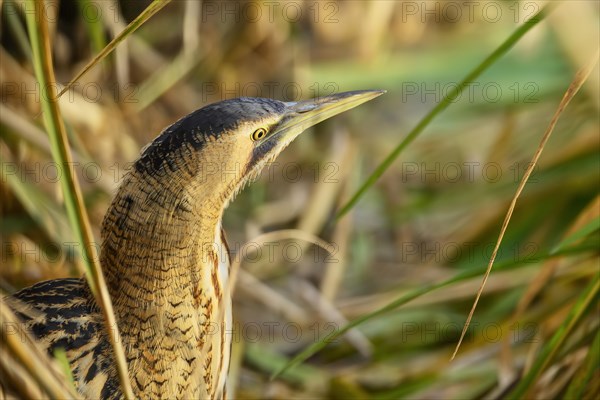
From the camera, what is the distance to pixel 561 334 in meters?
1.21

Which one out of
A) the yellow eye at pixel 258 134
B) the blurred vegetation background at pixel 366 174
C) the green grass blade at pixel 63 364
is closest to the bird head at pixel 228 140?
the yellow eye at pixel 258 134

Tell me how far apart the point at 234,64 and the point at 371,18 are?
1.75 feet

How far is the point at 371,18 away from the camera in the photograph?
7.83 ft

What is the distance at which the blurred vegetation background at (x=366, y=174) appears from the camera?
69.2 inches

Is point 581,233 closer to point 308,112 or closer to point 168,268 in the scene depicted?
point 308,112

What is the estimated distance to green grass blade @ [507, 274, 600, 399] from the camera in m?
1.20

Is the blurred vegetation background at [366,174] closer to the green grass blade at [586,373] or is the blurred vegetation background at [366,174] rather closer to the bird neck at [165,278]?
the green grass blade at [586,373]

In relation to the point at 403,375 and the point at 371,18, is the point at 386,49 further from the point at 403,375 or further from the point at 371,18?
the point at 403,375

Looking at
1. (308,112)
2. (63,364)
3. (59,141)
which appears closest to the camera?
(59,141)

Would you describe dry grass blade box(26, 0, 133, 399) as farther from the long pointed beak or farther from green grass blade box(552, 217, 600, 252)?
green grass blade box(552, 217, 600, 252)

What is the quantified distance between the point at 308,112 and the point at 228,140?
0.53ft

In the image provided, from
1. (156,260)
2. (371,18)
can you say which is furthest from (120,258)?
(371,18)

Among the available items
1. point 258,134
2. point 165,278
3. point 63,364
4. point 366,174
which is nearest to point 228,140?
point 258,134

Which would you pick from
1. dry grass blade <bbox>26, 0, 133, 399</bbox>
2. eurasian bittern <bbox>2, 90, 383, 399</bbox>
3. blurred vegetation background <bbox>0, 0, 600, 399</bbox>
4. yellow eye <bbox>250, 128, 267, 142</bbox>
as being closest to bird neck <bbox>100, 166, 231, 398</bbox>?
eurasian bittern <bbox>2, 90, 383, 399</bbox>
